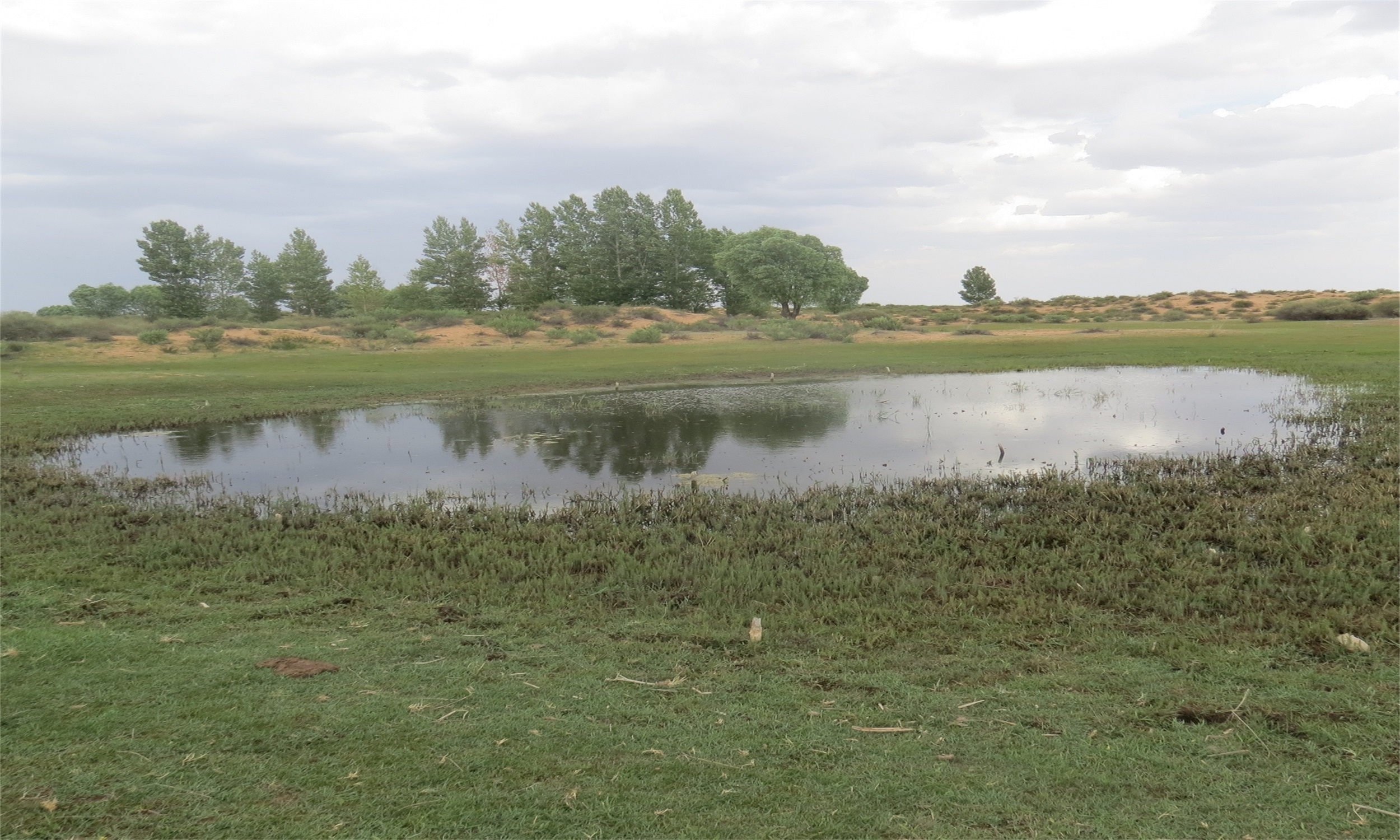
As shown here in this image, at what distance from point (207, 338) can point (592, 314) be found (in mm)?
26674

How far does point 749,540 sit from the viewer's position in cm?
1035

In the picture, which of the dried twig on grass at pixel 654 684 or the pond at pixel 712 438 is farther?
the pond at pixel 712 438

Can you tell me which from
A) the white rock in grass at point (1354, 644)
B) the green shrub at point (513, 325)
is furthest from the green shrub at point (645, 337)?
the white rock in grass at point (1354, 644)

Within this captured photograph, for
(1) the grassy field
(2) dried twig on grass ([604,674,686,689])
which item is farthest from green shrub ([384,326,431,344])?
(2) dried twig on grass ([604,674,686,689])

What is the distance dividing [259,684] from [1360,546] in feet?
35.1

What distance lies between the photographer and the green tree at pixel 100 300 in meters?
96.2

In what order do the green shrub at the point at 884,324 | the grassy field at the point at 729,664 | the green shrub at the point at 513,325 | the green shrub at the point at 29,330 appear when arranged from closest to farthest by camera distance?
the grassy field at the point at 729,664 → the green shrub at the point at 29,330 → the green shrub at the point at 513,325 → the green shrub at the point at 884,324

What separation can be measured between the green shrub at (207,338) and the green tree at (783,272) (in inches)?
1781

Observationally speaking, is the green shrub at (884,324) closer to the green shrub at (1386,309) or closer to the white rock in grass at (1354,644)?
the green shrub at (1386,309)

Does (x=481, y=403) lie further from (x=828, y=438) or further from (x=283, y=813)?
(x=283, y=813)

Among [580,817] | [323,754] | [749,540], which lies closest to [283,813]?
[323,754]

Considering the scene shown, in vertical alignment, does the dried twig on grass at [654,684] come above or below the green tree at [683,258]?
below

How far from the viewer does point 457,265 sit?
8319cm

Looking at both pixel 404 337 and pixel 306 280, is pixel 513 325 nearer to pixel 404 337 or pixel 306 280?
pixel 404 337
